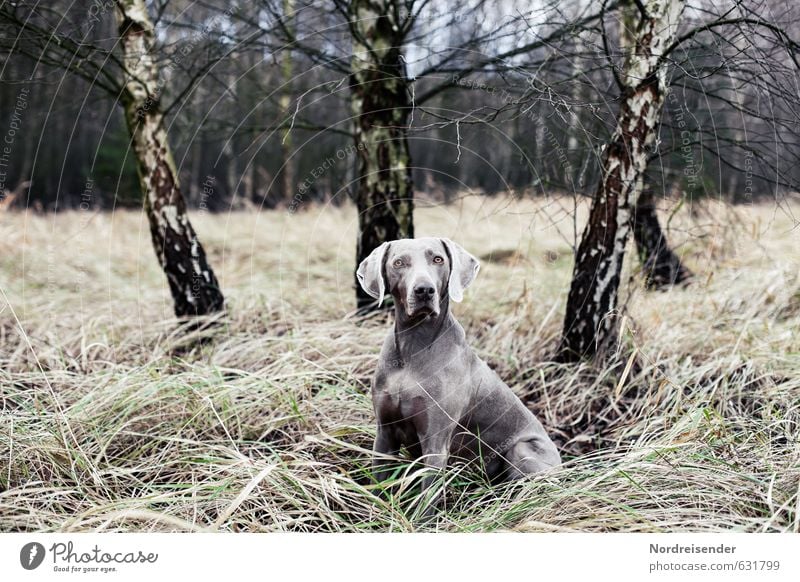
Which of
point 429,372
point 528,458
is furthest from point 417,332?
point 528,458

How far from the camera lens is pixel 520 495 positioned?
3174mm

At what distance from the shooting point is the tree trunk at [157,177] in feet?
15.5

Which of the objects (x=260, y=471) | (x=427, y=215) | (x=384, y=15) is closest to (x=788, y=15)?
(x=384, y=15)

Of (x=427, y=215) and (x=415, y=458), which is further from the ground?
(x=427, y=215)

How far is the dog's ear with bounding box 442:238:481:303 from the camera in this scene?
3.00m

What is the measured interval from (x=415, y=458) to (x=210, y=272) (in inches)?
105

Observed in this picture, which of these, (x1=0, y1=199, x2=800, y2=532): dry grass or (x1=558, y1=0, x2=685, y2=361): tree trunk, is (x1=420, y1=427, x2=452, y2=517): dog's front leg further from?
(x1=558, y1=0, x2=685, y2=361): tree trunk

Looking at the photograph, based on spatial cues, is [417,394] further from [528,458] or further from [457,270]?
[528,458]

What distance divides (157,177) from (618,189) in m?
3.25

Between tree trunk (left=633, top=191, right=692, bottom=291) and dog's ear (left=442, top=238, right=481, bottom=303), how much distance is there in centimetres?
315

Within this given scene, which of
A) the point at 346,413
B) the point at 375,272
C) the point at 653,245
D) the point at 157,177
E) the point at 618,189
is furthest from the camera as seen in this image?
the point at 653,245

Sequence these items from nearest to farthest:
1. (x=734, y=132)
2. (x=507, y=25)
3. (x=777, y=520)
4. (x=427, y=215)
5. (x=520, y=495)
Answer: (x=777, y=520) < (x=520, y=495) < (x=507, y=25) < (x=734, y=132) < (x=427, y=215)

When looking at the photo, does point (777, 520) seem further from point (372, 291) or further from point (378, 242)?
point (378, 242)
